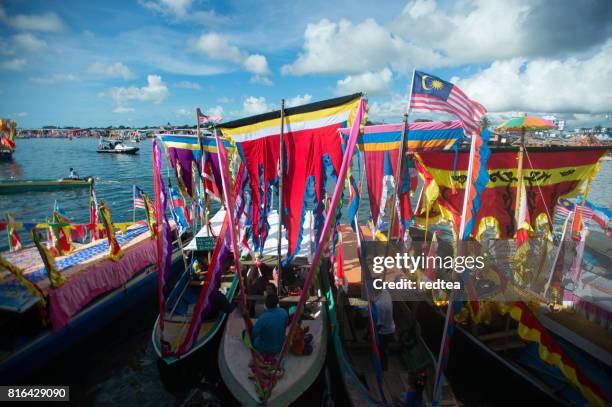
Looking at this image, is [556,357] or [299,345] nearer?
[556,357]

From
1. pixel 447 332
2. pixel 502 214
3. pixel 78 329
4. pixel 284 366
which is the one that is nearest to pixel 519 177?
pixel 502 214

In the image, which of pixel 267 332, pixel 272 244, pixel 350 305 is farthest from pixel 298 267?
pixel 267 332

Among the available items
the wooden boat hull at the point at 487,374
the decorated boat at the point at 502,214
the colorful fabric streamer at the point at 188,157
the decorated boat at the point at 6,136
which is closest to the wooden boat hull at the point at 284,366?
the decorated boat at the point at 502,214

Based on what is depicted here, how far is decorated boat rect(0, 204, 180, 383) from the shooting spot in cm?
830

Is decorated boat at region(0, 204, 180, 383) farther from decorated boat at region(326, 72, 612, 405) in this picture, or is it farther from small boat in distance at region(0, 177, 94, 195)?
small boat in distance at region(0, 177, 94, 195)

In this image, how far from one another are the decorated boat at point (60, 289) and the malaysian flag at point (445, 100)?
10.6 metres

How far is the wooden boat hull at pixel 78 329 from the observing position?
831 cm

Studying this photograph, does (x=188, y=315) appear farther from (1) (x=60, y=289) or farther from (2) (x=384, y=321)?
(2) (x=384, y=321)

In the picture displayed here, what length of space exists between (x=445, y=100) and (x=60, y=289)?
1233 centimetres

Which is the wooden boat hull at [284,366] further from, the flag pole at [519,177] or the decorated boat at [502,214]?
the flag pole at [519,177]

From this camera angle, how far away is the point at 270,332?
6.25m

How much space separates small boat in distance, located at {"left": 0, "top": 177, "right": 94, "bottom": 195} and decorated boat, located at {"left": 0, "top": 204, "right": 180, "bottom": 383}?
2211 centimetres

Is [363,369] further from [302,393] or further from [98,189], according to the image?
[98,189]

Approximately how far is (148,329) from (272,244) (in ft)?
20.1
